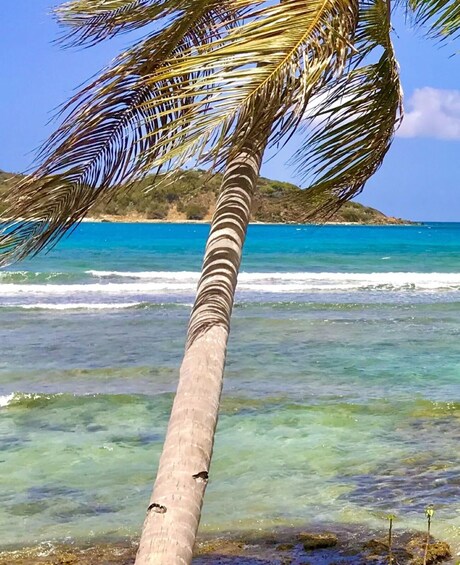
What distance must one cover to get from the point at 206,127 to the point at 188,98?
46 cm

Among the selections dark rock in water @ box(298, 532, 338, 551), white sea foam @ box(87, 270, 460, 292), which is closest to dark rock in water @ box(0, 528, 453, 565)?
dark rock in water @ box(298, 532, 338, 551)

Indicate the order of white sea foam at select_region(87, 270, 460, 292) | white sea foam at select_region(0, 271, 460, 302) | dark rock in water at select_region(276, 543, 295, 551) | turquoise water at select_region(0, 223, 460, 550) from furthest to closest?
white sea foam at select_region(87, 270, 460, 292), white sea foam at select_region(0, 271, 460, 302), turquoise water at select_region(0, 223, 460, 550), dark rock in water at select_region(276, 543, 295, 551)

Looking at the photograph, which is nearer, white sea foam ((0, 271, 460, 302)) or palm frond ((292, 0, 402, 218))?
palm frond ((292, 0, 402, 218))

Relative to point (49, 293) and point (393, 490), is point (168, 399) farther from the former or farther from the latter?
point (49, 293)

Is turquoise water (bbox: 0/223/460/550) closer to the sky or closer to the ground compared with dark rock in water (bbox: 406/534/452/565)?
closer to the sky

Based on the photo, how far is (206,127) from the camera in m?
3.11

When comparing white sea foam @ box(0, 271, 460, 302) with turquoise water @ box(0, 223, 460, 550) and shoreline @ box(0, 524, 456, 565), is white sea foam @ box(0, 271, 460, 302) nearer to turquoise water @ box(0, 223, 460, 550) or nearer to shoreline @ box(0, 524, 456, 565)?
turquoise water @ box(0, 223, 460, 550)

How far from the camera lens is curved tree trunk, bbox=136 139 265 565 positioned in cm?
301

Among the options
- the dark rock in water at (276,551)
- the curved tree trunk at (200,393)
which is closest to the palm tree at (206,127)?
the curved tree trunk at (200,393)

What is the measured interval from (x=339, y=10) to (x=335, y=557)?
11.2 feet

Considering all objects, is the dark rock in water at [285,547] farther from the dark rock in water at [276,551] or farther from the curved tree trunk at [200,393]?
the curved tree trunk at [200,393]

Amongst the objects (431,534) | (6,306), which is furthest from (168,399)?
(6,306)

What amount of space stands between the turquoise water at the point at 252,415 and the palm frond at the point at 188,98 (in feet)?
9.81

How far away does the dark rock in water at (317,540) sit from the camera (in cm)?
557
